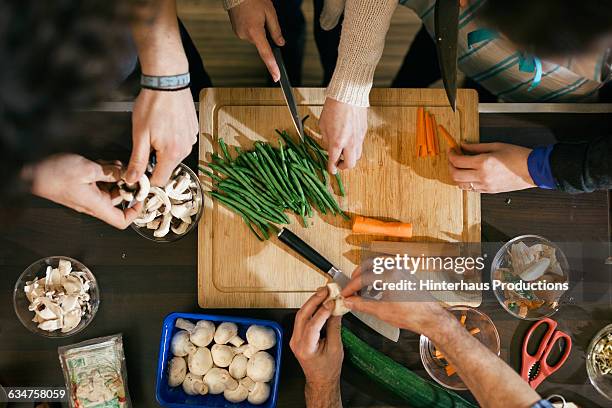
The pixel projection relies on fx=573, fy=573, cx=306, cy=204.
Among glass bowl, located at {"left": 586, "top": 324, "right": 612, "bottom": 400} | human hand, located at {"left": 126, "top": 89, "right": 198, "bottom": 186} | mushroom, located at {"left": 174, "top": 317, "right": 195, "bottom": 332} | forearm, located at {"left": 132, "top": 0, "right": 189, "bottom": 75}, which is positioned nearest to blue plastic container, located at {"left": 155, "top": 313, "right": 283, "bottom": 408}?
mushroom, located at {"left": 174, "top": 317, "right": 195, "bottom": 332}

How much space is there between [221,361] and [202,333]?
0.10 metres

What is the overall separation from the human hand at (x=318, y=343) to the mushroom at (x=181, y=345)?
310mm

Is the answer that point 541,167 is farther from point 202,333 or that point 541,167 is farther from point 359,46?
point 202,333

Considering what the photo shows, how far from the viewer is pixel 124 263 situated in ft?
6.07

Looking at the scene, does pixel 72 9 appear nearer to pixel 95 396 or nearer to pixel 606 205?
pixel 95 396

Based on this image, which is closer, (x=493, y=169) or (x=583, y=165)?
(x=583, y=165)

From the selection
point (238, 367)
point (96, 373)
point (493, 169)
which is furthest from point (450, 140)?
point (96, 373)

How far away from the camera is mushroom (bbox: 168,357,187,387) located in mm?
1737

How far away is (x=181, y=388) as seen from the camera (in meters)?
1.76

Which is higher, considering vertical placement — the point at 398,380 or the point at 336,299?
the point at 336,299

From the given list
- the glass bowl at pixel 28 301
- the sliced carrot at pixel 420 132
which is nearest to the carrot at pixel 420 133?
the sliced carrot at pixel 420 132

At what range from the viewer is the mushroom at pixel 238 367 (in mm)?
1739

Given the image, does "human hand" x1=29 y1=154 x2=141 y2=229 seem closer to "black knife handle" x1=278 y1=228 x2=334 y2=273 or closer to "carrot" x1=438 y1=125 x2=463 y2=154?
"black knife handle" x1=278 y1=228 x2=334 y2=273

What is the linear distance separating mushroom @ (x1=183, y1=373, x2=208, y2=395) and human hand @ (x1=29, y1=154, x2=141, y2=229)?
0.50m
